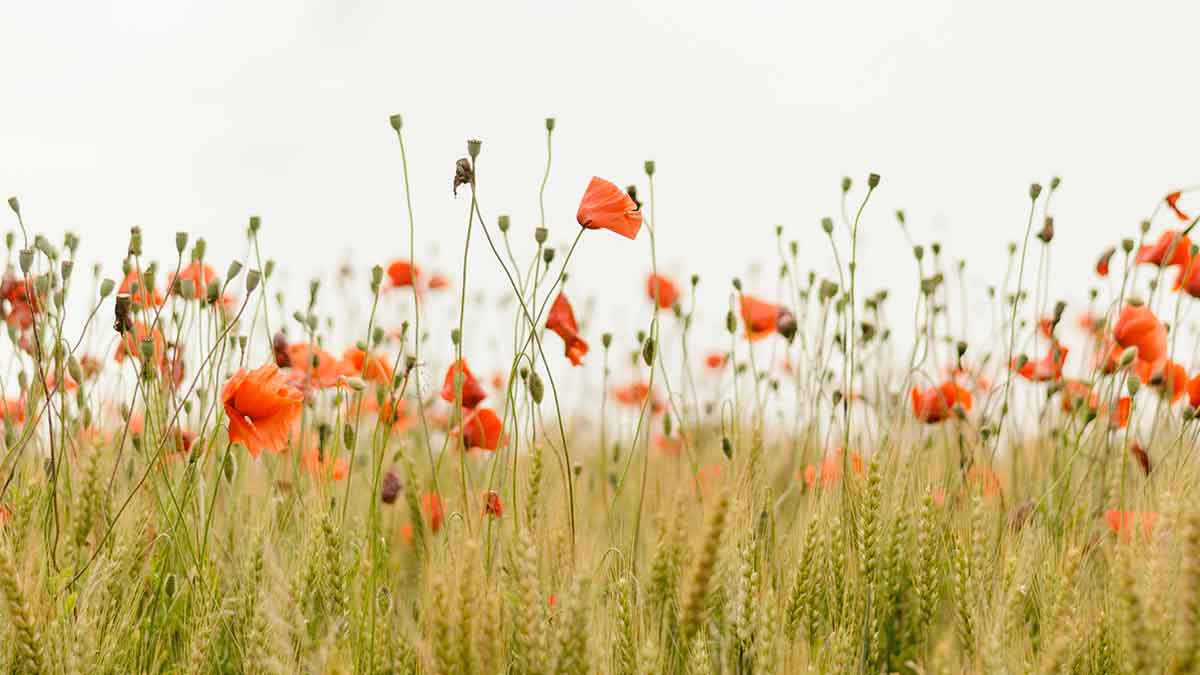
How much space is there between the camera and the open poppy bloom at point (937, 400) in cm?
331

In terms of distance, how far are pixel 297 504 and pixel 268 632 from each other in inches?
30.1

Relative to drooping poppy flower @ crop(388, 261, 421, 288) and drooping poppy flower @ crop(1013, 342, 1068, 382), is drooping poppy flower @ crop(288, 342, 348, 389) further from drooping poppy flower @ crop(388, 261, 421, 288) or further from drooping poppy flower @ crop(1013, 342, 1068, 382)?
drooping poppy flower @ crop(1013, 342, 1068, 382)

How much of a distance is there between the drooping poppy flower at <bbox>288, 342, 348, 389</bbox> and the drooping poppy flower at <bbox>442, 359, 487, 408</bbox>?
0.26m

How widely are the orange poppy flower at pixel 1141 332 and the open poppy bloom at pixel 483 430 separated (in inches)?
59.2

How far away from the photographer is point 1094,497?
11.1 feet

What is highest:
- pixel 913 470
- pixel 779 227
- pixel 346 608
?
pixel 779 227

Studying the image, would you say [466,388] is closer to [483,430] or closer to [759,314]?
[483,430]

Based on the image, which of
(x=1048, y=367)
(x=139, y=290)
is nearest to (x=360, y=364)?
(x=139, y=290)

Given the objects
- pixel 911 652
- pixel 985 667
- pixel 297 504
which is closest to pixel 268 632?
pixel 297 504

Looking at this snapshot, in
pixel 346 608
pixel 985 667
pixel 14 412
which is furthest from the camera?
pixel 14 412

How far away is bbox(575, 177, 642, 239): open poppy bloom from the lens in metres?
2.49

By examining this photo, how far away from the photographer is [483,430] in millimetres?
2971

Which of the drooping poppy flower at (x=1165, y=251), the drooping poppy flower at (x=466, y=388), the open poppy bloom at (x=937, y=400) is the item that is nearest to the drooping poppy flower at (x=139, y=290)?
the drooping poppy flower at (x=466, y=388)

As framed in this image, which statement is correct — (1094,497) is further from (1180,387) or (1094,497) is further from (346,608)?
(346,608)
